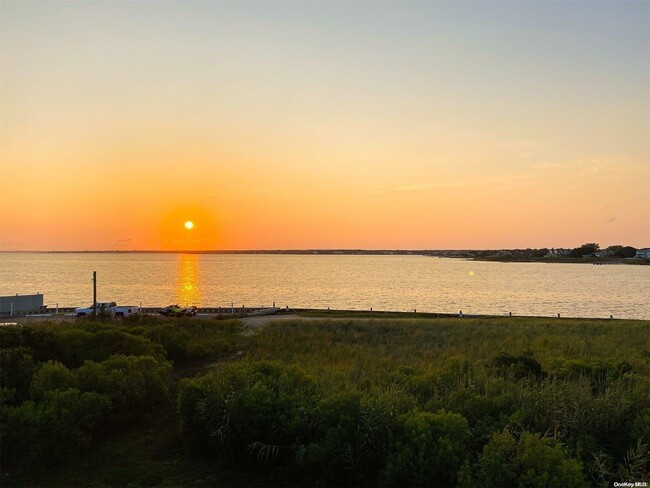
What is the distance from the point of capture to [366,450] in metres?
7.06

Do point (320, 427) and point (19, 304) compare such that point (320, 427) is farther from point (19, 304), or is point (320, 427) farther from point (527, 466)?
point (19, 304)

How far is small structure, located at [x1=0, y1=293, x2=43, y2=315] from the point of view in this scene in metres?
40.3

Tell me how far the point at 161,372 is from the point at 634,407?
961 cm

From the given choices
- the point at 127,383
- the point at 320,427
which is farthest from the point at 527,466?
the point at 127,383

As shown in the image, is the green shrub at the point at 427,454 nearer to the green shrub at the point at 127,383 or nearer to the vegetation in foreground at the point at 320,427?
the vegetation in foreground at the point at 320,427

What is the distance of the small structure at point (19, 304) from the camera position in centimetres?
4031

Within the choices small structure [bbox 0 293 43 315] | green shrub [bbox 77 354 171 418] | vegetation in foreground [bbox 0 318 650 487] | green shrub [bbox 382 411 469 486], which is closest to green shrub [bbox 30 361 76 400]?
vegetation in foreground [bbox 0 318 650 487]

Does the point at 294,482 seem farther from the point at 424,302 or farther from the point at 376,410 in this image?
the point at 424,302

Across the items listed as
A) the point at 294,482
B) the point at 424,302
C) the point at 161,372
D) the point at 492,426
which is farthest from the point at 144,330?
the point at 424,302

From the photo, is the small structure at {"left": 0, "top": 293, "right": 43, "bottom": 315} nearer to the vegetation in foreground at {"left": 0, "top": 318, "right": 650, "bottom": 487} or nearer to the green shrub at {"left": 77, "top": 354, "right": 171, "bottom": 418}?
the vegetation in foreground at {"left": 0, "top": 318, "right": 650, "bottom": 487}

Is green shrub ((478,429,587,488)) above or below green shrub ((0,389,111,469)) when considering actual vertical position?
above

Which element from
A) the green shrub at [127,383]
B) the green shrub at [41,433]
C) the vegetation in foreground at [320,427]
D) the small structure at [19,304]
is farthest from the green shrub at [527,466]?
the small structure at [19,304]

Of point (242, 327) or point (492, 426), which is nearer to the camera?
point (492, 426)

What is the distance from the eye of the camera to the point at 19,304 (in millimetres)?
41594
